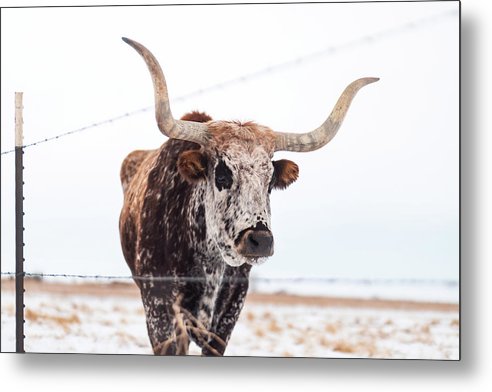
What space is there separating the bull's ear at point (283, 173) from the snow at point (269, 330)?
0.51 metres

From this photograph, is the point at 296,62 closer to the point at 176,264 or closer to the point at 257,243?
the point at 257,243

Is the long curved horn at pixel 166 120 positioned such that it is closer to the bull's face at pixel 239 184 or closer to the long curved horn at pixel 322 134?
the bull's face at pixel 239 184

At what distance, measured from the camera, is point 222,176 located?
398cm

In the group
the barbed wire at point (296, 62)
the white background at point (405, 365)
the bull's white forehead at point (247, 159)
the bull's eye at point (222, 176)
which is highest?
the barbed wire at point (296, 62)

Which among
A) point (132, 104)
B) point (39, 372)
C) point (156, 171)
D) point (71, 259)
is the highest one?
point (132, 104)

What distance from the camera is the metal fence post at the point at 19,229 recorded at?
431 cm

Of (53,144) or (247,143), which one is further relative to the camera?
(53,144)

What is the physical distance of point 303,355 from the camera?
13.6ft

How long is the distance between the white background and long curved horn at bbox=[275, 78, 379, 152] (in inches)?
17.2

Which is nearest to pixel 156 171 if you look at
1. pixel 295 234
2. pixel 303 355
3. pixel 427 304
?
pixel 295 234

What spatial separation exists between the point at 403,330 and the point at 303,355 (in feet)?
1.38

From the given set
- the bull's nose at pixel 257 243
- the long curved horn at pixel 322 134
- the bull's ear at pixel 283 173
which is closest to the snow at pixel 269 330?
the bull's nose at pixel 257 243

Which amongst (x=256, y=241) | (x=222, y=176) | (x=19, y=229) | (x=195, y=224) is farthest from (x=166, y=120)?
(x=19, y=229)

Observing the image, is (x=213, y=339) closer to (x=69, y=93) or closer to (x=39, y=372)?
(x=39, y=372)
